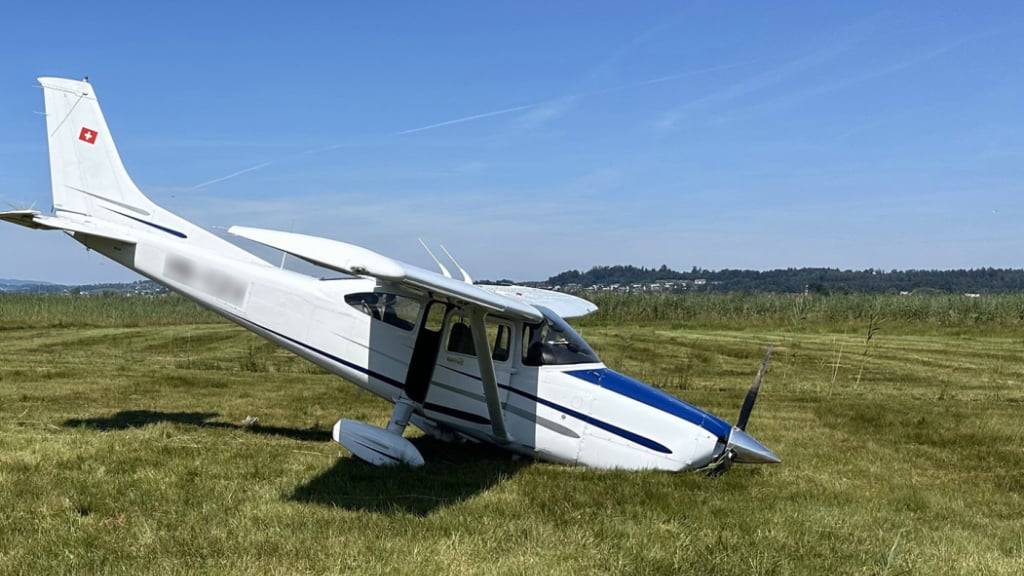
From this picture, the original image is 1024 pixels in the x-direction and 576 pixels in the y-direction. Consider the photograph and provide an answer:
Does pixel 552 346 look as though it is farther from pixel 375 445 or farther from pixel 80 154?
pixel 80 154

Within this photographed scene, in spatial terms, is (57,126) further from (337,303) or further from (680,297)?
(680,297)

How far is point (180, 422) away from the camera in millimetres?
10492

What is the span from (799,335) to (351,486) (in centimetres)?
2620

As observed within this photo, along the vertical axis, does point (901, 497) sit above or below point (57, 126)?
below

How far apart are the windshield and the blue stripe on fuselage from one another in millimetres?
Answer: 184

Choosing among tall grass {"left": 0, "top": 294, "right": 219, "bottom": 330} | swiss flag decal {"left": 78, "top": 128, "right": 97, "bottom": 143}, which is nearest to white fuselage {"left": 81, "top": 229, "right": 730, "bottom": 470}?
swiss flag decal {"left": 78, "top": 128, "right": 97, "bottom": 143}

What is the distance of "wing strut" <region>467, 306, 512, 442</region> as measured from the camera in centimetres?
752

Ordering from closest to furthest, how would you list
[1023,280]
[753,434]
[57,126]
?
[57,126] → [753,434] → [1023,280]

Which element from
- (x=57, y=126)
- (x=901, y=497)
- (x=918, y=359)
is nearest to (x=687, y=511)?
(x=901, y=497)

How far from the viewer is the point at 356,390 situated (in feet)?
48.0

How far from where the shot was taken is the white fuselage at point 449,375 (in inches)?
310

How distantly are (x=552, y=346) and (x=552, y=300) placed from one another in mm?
2360

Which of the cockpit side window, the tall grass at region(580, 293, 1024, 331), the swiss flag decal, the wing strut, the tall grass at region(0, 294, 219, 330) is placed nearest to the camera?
the wing strut

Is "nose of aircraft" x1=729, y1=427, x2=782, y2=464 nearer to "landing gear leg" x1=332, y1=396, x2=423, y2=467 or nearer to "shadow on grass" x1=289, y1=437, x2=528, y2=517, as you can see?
"shadow on grass" x1=289, y1=437, x2=528, y2=517
